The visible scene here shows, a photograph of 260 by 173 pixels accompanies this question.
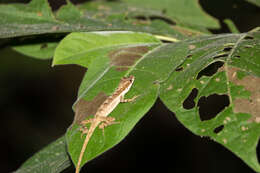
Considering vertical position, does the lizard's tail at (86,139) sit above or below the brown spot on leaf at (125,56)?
below

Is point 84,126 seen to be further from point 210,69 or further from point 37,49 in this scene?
point 37,49

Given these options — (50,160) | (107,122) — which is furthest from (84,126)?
(50,160)

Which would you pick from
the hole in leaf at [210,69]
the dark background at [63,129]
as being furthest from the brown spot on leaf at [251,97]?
the dark background at [63,129]

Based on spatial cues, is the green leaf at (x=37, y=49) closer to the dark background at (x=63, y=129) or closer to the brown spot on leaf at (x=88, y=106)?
the brown spot on leaf at (x=88, y=106)

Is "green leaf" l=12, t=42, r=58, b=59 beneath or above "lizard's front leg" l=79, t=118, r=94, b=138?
beneath

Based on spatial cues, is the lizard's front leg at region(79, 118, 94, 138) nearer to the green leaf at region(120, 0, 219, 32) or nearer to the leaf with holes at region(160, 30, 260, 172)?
the leaf with holes at region(160, 30, 260, 172)

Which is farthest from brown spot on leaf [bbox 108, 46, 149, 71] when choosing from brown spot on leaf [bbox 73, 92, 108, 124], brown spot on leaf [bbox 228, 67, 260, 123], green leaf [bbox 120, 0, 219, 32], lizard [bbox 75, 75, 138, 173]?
green leaf [bbox 120, 0, 219, 32]
